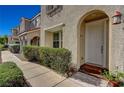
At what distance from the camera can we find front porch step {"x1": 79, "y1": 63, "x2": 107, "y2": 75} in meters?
5.85

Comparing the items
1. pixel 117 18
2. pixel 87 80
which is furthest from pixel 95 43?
pixel 117 18

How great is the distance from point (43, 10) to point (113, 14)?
8136 mm

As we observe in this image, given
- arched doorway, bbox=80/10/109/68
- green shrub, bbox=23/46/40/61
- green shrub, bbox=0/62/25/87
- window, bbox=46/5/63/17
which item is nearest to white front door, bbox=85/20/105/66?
arched doorway, bbox=80/10/109/68

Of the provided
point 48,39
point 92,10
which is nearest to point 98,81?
point 92,10

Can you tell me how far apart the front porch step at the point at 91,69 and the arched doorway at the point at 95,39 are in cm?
23

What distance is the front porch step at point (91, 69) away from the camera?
585 centimetres

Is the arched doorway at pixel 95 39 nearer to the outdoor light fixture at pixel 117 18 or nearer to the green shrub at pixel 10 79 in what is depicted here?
the outdoor light fixture at pixel 117 18

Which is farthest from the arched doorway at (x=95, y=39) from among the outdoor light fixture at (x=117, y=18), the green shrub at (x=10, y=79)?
the green shrub at (x=10, y=79)

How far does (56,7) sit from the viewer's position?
8.73m

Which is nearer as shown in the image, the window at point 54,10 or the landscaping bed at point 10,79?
the landscaping bed at point 10,79

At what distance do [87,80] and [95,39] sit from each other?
243 centimetres

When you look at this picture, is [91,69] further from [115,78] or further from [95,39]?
[115,78]

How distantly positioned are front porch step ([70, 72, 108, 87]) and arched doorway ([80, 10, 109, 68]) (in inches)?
40.5

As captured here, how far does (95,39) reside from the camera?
263 inches
